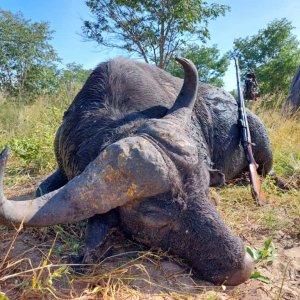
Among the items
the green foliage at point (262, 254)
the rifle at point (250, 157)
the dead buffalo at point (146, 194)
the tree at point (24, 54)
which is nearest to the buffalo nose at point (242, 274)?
the dead buffalo at point (146, 194)

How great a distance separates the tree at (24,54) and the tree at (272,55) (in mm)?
12132

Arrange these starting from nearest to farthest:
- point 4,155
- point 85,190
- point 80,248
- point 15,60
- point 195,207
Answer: point 4,155, point 85,190, point 195,207, point 80,248, point 15,60

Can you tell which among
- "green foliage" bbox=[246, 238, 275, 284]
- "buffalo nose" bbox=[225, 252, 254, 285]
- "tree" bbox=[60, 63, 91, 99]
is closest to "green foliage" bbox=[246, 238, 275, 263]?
"green foliage" bbox=[246, 238, 275, 284]

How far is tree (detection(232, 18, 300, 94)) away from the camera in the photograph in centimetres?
2112

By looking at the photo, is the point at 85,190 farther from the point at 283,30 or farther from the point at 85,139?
the point at 283,30

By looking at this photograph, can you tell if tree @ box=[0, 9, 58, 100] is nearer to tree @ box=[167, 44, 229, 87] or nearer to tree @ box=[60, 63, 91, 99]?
tree @ box=[60, 63, 91, 99]

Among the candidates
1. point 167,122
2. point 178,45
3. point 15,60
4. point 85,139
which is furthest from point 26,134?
point 178,45

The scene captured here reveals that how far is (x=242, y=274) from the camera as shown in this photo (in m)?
2.25

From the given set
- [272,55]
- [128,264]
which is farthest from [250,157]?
[272,55]

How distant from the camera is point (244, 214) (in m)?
3.67

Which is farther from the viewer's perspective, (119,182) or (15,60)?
(15,60)

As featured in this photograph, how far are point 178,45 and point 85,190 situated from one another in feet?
49.6

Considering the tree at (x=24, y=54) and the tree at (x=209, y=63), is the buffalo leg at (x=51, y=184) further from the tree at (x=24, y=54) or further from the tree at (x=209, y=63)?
the tree at (x=209, y=63)

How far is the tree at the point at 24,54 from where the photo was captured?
48.5ft
